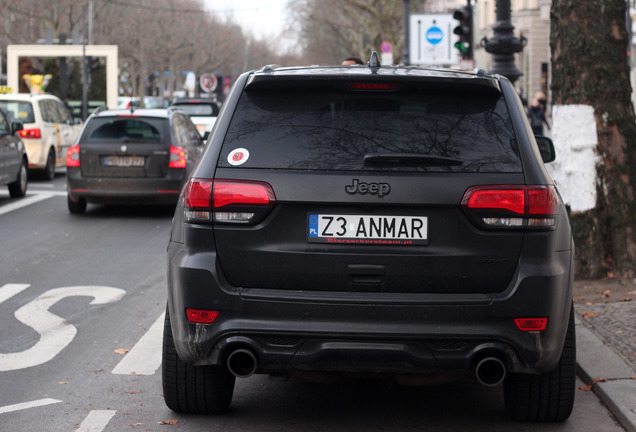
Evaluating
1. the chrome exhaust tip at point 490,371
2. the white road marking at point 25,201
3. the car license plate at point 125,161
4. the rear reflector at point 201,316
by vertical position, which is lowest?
the white road marking at point 25,201

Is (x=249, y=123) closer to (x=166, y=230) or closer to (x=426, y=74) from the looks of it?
(x=426, y=74)

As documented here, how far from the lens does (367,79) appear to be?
508 centimetres

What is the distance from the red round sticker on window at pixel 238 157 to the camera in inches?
197

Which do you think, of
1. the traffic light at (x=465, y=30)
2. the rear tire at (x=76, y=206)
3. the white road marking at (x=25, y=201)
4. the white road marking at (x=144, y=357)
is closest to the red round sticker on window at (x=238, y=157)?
the white road marking at (x=144, y=357)

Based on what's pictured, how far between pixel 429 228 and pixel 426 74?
71 cm

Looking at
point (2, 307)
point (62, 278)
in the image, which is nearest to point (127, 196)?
point (62, 278)

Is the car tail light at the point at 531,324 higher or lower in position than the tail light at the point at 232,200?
lower

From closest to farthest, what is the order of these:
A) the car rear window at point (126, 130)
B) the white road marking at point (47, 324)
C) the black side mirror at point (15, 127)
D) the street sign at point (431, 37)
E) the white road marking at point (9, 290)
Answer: the white road marking at point (47, 324) → the white road marking at point (9, 290) → the car rear window at point (126, 130) → the black side mirror at point (15, 127) → the street sign at point (431, 37)

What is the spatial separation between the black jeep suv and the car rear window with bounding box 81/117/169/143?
11.1 metres

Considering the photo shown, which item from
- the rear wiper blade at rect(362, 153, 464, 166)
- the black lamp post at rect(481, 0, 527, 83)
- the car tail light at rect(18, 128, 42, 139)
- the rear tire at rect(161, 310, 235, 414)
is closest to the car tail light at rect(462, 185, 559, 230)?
the rear wiper blade at rect(362, 153, 464, 166)

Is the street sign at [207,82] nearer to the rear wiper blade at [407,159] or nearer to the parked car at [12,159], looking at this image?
the parked car at [12,159]

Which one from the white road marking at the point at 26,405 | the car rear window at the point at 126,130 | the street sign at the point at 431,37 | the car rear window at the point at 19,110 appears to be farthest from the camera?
the street sign at the point at 431,37

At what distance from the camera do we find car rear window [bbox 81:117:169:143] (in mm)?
16000

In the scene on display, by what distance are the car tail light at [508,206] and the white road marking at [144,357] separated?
2.56 m
